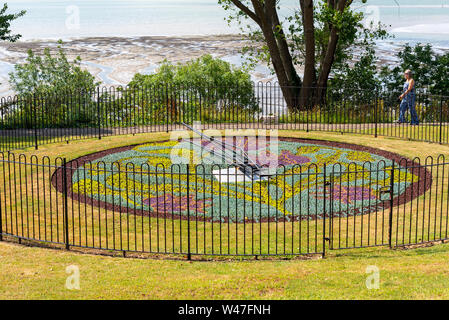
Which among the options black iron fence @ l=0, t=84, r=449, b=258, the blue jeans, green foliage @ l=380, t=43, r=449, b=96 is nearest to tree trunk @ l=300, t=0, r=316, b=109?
the blue jeans

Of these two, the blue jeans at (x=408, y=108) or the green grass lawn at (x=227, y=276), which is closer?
the green grass lawn at (x=227, y=276)

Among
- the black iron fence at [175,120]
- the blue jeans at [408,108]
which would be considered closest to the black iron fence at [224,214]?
the black iron fence at [175,120]

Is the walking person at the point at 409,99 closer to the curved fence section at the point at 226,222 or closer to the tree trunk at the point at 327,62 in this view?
the tree trunk at the point at 327,62

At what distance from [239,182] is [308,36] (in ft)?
48.0

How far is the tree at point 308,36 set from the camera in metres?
27.7

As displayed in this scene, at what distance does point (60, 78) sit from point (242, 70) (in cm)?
1222

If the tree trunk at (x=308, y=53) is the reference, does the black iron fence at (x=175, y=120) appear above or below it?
below

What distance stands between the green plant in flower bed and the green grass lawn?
1.56 m

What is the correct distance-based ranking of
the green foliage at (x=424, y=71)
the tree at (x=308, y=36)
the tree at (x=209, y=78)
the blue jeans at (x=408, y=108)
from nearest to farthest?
the blue jeans at (x=408, y=108) → the tree at (x=308, y=36) → the tree at (x=209, y=78) → the green foliage at (x=424, y=71)

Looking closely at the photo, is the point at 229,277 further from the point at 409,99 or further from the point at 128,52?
the point at 128,52

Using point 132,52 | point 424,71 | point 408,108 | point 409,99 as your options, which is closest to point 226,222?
point 408,108

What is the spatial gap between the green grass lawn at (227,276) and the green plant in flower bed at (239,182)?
1.56 m
